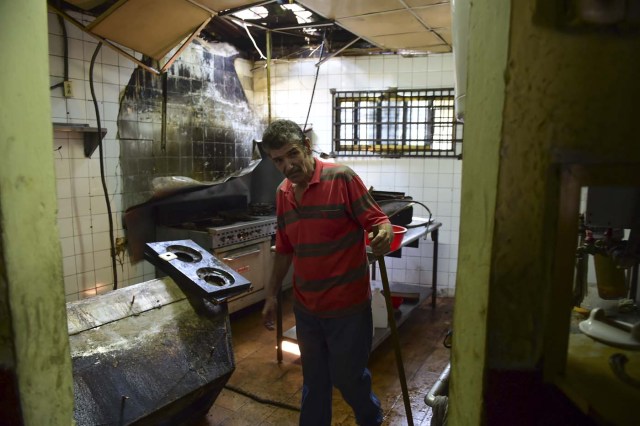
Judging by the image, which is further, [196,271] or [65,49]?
[65,49]

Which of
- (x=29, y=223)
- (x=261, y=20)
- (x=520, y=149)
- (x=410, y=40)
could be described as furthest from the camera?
(x=261, y=20)

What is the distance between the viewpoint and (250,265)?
4.27m

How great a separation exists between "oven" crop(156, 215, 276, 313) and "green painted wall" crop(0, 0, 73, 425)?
2.97 m

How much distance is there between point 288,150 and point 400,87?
10.7 ft

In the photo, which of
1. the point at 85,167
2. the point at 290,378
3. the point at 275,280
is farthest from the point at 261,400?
the point at 85,167

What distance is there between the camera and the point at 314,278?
2.18 meters

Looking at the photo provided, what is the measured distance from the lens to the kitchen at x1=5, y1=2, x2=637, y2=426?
0.63 meters

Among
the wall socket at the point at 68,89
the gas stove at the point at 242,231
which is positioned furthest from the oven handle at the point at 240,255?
the wall socket at the point at 68,89

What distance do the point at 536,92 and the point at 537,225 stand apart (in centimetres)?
19

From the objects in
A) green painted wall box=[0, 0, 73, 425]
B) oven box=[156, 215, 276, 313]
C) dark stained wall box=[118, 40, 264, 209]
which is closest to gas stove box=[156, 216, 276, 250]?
oven box=[156, 215, 276, 313]

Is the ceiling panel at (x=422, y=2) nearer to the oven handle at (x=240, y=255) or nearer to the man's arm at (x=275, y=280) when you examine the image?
the man's arm at (x=275, y=280)

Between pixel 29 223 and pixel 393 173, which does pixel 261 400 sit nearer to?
pixel 29 223

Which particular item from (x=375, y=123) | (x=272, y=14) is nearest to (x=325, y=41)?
(x=272, y=14)

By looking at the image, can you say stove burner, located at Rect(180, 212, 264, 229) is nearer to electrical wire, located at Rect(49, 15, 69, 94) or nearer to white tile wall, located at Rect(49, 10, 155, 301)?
white tile wall, located at Rect(49, 10, 155, 301)
